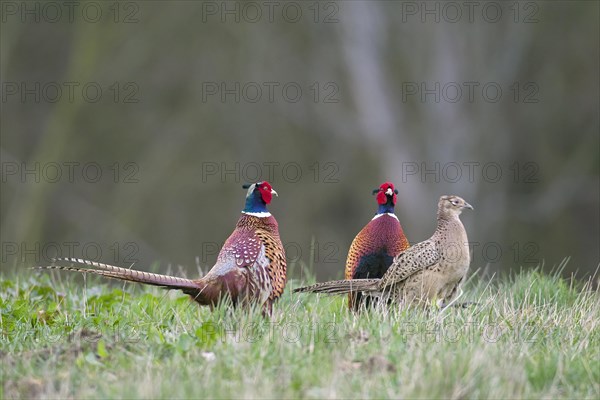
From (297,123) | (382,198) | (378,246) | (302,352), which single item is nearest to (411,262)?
(378,246)

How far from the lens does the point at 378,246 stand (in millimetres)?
6766

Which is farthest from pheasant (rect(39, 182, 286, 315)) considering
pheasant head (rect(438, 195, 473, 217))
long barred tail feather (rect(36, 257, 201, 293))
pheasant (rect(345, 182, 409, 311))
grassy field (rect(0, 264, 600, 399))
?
pheasant head (rect(438, 195, 473, 217))

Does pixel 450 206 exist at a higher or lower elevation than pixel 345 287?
higher

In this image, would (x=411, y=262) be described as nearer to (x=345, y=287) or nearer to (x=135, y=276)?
(x=345, y=287)

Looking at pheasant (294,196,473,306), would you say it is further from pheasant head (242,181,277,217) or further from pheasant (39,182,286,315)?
pheasant head (242,181,277,217)

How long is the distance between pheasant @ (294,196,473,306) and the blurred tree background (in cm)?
786

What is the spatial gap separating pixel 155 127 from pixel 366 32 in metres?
5.08

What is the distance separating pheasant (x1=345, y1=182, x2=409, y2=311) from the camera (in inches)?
265

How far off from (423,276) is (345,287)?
0.49 metres

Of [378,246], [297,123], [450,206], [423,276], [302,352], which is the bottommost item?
[302,352]

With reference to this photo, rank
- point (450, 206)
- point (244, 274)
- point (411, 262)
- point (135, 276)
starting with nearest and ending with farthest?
point (135, 276)
point (244, 274)
point (411, 262)
point (450, 206)

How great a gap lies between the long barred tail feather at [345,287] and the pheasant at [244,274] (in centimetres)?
22

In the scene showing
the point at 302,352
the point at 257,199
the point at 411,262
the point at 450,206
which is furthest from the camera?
the point at 450,206

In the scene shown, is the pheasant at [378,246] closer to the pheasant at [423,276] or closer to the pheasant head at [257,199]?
the pheasant at [423,276]
